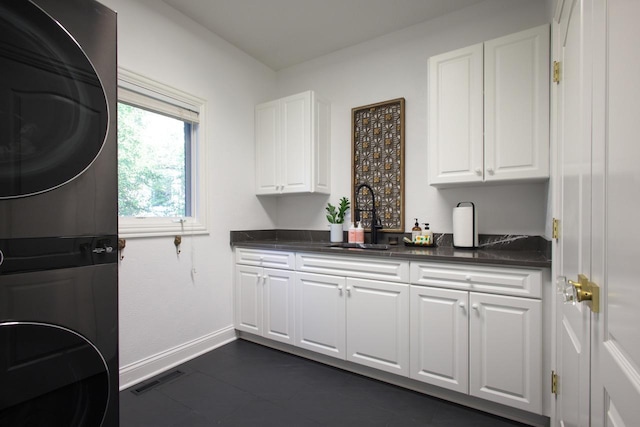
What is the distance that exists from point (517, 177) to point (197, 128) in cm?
242

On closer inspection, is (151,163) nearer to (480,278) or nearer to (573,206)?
(480,278)

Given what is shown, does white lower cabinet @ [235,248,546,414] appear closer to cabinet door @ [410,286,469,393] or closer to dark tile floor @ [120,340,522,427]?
cabinet door @ [410,286,469,393]

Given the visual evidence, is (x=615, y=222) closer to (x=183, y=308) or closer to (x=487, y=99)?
(x=487, y=99)

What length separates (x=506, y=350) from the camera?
170 centimetres

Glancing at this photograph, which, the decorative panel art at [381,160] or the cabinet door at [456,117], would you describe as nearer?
the cabinet door at [456,117]

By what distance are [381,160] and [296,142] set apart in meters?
0.79

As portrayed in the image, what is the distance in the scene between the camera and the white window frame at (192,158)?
211 centimetres

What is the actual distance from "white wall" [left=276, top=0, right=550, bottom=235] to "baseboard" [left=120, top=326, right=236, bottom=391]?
126 cm

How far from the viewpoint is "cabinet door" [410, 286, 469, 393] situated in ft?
5.97

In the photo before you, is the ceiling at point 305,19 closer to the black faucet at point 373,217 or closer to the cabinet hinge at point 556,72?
the cabinet hinge at point 556,72

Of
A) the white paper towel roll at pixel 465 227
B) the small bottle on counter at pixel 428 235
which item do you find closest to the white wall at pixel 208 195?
the small bottle on counter at pixel 428 235

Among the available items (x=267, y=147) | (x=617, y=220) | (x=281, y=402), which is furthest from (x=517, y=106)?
(x=281, y=402)

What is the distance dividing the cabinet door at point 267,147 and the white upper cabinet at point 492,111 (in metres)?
1.45

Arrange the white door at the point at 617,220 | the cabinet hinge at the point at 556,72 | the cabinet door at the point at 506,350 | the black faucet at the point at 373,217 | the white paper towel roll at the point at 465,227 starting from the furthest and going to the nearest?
1. the black faucet at the point at 373,217
2. the white paper towel roll at the point at 465,227
3. the cabinet door at the point at 506,350
4. the cabinet hinge at the point at 556,72
5. the white door at the point at 617,220
